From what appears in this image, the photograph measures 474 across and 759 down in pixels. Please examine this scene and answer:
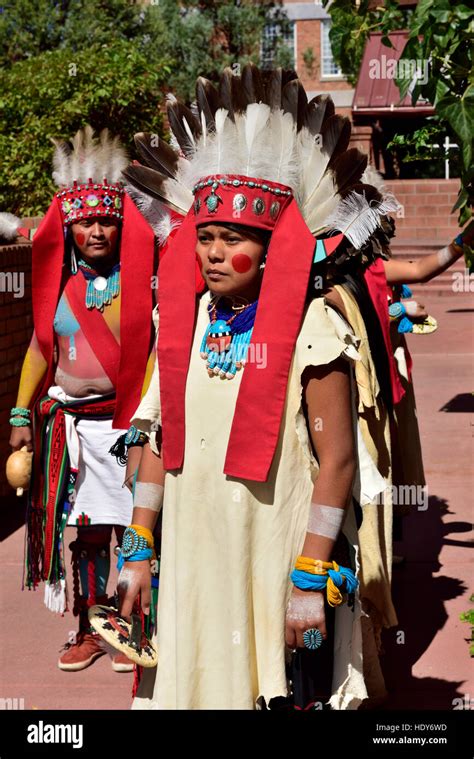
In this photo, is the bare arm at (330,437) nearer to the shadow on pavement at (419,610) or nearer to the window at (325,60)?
the shadow on pavement at (419,610)

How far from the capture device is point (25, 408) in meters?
5.16

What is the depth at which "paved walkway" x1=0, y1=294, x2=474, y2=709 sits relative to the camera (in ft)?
15.9

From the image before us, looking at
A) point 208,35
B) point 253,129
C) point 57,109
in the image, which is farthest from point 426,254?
point 253,129

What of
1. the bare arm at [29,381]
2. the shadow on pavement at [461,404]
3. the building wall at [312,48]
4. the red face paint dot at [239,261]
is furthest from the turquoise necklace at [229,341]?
the building wall at [312,48]

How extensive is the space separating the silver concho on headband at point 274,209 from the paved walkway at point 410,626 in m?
2.25

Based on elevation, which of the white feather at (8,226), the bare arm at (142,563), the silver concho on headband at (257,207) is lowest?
the bare arm at (142,563)

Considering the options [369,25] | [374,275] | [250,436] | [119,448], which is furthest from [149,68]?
[250,436]

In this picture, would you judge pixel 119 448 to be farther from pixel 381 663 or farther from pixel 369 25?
pixel 369 25

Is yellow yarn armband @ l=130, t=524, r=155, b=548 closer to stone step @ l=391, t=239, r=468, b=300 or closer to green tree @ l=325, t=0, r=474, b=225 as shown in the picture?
green tree @ l=325, t=0, r=474, b=225

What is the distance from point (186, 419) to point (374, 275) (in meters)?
1.66

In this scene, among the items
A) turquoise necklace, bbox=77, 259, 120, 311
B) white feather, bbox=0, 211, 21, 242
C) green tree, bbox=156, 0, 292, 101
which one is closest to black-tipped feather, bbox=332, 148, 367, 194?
turquoise necklace, bbox=77, 259, 120, 311

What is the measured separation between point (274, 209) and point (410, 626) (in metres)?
2.83

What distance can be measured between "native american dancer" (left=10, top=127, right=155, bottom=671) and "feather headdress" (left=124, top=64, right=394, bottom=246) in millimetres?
1180

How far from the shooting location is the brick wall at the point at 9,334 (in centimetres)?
761
